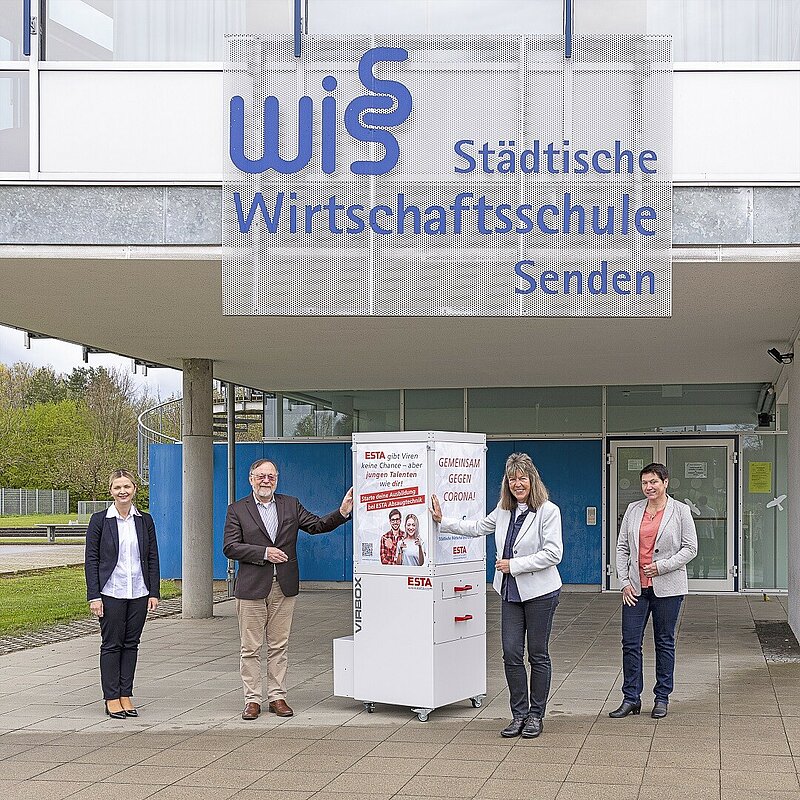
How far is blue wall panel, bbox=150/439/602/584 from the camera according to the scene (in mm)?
18406

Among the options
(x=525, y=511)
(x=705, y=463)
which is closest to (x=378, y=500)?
(x=525, y=511)

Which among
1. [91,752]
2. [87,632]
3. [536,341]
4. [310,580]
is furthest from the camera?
[310,580]

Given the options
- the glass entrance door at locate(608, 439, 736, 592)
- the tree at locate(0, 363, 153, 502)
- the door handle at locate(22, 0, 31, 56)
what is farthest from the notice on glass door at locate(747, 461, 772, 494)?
the tree at locate(0, 363, 153, 502)

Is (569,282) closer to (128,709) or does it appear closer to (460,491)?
(460,491)

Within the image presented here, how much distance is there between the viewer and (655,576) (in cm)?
820

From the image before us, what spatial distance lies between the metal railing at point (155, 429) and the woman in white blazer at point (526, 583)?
1533 cm

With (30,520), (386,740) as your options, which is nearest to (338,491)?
(386,740)

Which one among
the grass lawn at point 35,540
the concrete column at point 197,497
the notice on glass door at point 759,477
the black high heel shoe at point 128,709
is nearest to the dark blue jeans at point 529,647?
the black high heel shoe at point 128,709

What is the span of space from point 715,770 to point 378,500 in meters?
2.96

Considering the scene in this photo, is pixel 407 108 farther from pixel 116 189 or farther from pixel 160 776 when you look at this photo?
pixel 160 776

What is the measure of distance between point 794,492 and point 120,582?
7632mm

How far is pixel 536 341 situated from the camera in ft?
42.1

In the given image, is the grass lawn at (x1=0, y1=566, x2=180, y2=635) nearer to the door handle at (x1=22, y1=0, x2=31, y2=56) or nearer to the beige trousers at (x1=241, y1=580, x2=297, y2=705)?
the beige trousers at (x1=241, y1=580, x2=297, y2=705)

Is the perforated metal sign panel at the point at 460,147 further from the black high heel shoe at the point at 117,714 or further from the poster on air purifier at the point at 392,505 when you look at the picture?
the black high heel shoe at the point at 117,714
